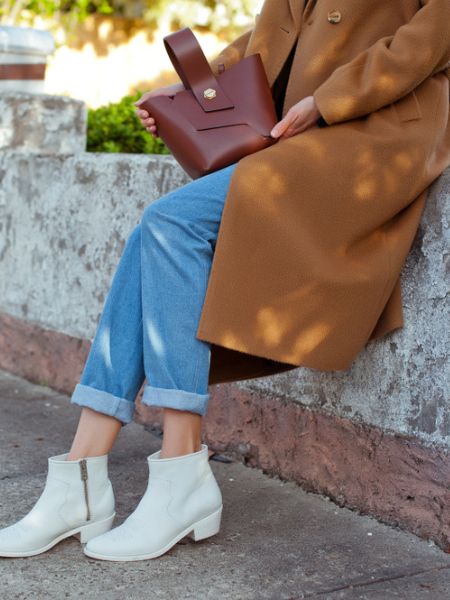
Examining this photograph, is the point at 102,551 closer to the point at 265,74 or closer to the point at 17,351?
the point at 265,74

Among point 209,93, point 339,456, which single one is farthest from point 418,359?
point 209,93

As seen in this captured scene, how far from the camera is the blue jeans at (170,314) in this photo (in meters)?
2.59

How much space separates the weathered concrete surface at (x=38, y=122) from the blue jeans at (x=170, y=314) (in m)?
2.45

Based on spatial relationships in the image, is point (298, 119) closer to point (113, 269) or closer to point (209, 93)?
point (209, 93)

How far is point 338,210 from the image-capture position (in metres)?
2.63

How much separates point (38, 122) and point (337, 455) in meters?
2.60

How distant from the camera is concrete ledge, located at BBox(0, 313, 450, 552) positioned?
274 centimetres

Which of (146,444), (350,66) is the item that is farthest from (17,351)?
(350,66)

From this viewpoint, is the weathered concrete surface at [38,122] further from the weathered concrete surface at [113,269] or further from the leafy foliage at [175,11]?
the leafy foliage at [175,11]

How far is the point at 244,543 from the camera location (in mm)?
2752

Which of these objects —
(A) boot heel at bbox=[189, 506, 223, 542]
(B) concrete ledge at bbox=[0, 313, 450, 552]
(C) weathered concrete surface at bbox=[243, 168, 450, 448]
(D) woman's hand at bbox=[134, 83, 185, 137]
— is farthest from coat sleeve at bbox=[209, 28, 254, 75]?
(A) boot heel at bbox=[189, 506, 223, 542]

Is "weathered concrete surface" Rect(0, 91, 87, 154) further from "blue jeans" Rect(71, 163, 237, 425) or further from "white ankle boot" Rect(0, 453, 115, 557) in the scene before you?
"white ankle boot" Rect(0, 453, 115, 557)

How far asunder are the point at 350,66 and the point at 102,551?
1367mm

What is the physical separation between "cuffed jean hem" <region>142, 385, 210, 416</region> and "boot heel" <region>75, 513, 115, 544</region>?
37 cm
